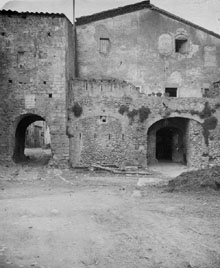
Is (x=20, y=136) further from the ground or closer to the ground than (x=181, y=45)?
closer to the ground

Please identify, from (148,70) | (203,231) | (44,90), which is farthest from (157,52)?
(203,231)

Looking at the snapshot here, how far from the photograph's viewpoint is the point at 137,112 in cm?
1825

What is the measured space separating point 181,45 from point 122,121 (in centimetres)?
979

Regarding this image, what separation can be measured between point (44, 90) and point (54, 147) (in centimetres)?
300

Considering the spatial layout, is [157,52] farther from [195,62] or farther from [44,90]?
[44,90]

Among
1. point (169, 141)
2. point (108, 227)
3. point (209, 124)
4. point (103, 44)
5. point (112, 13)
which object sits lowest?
point (108, 227)

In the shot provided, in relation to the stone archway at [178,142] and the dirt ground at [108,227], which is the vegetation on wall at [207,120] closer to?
the stone archway at [178,142]

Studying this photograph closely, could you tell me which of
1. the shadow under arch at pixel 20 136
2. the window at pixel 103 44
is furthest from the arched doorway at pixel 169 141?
the window at pixel 103 44

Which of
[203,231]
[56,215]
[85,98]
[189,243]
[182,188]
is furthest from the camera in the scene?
[85,98]

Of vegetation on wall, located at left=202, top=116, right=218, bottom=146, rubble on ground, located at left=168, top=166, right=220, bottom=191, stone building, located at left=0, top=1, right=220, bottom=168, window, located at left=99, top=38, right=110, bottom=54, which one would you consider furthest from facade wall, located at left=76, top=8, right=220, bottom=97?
rubble on ground, located at left=168, top=166, right=220, bottom=191

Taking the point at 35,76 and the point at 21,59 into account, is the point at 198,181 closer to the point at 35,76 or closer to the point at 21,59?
the point at 35,76

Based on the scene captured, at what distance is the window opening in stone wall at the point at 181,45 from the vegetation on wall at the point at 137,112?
8181mm

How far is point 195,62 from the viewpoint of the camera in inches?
953

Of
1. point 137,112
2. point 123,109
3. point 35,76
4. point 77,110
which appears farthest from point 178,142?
point 35,76
